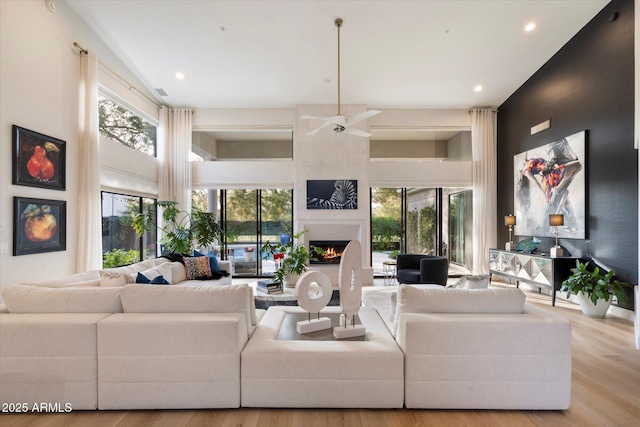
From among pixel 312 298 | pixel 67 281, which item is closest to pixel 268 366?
pixel 312 298

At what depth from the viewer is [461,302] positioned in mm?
2332

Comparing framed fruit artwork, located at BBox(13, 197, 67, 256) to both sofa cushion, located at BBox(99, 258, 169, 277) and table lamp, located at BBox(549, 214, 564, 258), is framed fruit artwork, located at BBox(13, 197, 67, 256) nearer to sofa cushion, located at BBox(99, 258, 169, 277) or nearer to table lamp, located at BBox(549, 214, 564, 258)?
sofa cushion, located at BBox(99, 258, 169, 277)

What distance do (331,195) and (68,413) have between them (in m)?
5.42

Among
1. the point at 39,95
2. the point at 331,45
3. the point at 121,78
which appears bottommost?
the point at 39,95

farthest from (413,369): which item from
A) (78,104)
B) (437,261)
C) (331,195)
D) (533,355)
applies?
(78,104)

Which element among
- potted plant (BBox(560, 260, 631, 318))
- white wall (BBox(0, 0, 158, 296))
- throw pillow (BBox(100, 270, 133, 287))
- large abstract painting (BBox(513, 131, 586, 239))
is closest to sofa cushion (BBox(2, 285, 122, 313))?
throw pillow (BBox(100, 270, 133, 287))

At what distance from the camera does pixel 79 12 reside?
4.52 m

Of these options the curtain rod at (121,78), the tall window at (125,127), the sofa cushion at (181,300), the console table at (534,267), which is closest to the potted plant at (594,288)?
the console table at (534,267)

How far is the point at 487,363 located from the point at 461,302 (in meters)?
0.42

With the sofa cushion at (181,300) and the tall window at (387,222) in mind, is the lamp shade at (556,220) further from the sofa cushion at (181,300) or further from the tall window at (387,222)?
the sofa cushion at (181,300)

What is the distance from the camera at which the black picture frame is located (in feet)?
22.7

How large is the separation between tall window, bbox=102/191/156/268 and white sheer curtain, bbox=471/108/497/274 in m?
7.11

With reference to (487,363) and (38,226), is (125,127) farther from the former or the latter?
(487,363)

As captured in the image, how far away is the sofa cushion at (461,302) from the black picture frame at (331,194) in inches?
182
